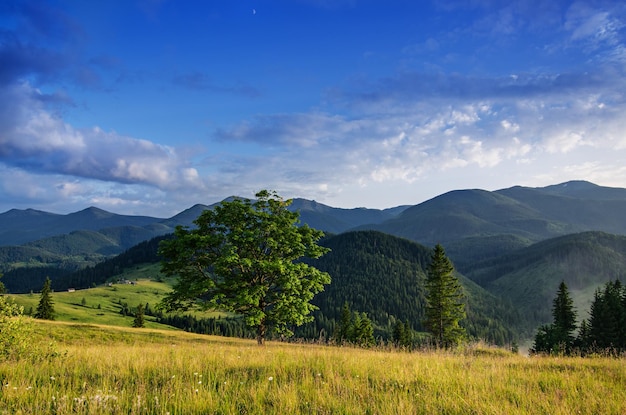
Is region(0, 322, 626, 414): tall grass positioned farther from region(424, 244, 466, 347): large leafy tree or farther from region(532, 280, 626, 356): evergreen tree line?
region(532, 280, 626, 356): evergreen tree line

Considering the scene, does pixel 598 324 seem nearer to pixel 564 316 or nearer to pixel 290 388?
pixel 564 316

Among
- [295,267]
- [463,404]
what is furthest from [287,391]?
[295,267]

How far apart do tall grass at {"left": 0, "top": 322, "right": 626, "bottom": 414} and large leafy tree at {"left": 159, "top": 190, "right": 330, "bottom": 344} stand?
49.9 feet

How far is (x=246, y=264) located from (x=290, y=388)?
61.8 feet

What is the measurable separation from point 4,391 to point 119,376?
214 centimetres

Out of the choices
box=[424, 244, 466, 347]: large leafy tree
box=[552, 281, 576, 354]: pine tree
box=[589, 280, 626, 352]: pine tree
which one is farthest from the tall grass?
box=[552, 281, 576, 354]: pine tree

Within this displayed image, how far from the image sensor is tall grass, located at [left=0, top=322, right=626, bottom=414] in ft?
20.6

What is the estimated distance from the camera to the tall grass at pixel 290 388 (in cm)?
628

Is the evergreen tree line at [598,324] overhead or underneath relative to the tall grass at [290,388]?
underneath

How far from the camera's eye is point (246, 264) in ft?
83.8

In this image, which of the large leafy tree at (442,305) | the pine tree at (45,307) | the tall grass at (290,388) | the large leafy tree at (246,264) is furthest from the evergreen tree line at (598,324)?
the pine tree at (45,307)

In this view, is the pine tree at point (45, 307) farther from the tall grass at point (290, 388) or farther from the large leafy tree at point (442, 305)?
the tall grass at point (290, 388)

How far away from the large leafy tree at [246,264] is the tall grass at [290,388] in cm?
1522

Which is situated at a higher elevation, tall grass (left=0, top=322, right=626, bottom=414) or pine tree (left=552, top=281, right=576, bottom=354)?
tall grass (left=0, top=322, right=626, bottom=414)
